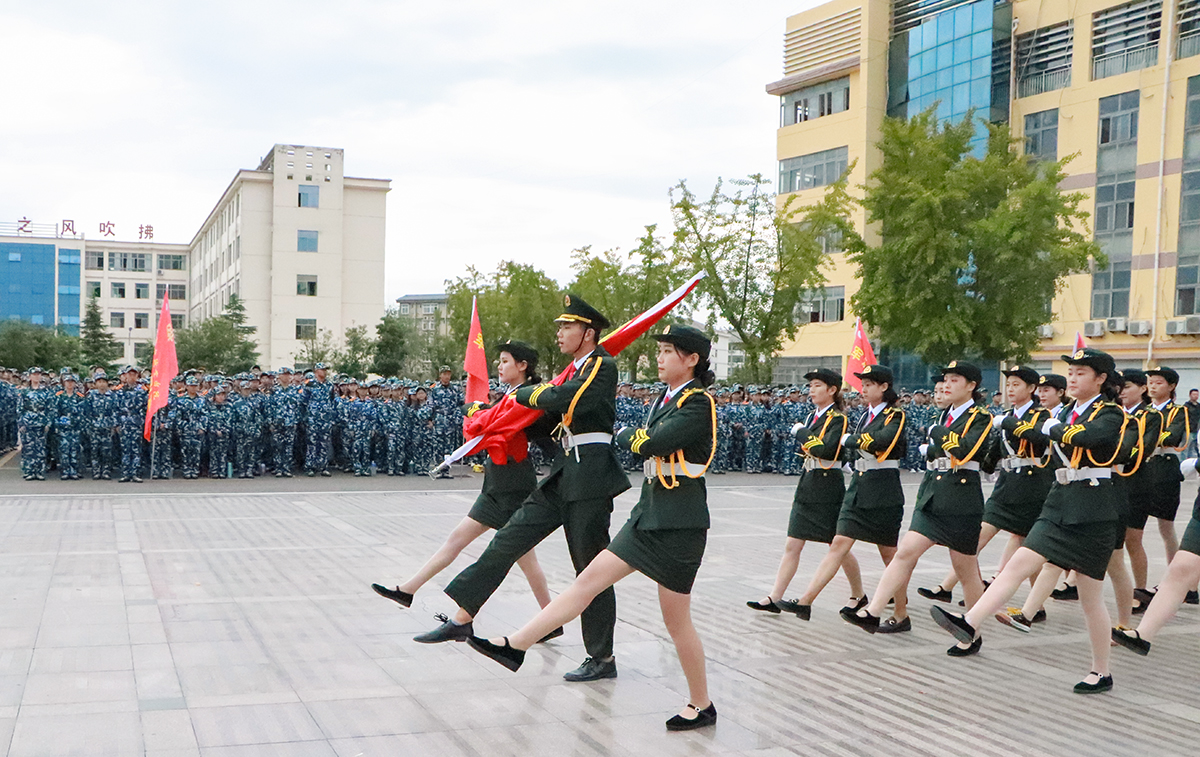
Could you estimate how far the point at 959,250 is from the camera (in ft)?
84.1

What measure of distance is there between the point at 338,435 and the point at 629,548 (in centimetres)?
1559

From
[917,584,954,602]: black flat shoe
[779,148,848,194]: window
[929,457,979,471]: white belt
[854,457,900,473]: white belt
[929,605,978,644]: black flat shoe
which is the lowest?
[917,584,954,602]: black flat shoe

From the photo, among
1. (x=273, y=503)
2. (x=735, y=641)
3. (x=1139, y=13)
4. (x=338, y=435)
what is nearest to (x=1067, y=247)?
(x=1139, y=13)

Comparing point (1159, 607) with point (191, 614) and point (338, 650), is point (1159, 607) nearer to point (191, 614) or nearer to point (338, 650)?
point (338, 650)

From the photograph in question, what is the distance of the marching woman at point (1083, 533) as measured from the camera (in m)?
6.23

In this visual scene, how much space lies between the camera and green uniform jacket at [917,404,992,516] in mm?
7445

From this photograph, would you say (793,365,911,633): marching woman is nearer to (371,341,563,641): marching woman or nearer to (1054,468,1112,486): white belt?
(1054,468,1112,486): white belt

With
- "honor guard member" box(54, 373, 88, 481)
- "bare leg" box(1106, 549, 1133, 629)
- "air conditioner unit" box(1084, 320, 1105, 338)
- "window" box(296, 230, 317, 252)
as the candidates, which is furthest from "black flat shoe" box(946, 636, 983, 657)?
"window" box(296, 230, 317, 252)

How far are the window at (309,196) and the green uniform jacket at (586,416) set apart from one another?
59.3 metres

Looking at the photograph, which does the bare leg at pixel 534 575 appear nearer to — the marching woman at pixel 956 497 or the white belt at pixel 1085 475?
the marching woman at pixel 956 497

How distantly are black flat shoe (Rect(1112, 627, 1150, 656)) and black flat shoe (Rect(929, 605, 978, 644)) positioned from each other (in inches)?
49.9

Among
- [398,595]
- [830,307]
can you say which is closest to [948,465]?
[398,595]

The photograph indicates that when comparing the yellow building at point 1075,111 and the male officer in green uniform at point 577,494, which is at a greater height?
the yellow building at point 1075,111

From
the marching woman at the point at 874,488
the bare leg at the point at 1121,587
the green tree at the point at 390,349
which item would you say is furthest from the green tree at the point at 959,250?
the green tree at the point at 390,349
